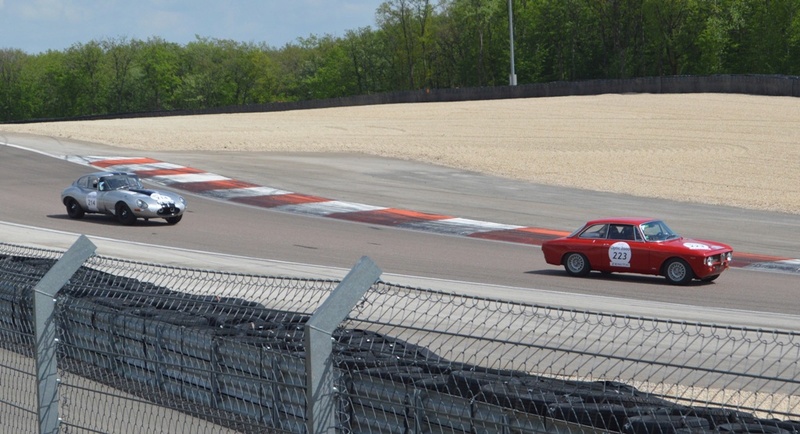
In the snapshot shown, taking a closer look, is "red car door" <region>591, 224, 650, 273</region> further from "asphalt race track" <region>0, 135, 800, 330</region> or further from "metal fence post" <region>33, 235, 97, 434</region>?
"metal fence post" <region>33, 235, 97, 434</region>

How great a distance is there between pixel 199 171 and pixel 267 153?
20.6 ft

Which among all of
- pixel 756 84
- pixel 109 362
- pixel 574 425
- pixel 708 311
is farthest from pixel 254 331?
pixel 756 84

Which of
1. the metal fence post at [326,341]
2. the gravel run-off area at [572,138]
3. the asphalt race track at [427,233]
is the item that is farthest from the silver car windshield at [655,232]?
the metal fence post at [326,341]

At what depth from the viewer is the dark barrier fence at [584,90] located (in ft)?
178

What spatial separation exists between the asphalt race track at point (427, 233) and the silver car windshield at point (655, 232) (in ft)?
2.60

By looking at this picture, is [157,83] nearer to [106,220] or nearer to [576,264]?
[106,220]

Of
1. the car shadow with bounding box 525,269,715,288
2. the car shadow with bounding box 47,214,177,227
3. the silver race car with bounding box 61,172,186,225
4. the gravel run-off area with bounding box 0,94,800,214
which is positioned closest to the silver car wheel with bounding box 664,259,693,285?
the car shadow with bounding box 525,269,715,288

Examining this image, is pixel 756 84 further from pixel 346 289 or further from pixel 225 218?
pixel 346 289

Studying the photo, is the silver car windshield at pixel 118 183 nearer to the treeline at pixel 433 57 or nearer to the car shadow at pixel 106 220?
the car shadow at pixel 106 220

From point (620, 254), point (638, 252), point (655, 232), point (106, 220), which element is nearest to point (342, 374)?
point (638, 252)

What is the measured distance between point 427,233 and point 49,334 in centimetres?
1731

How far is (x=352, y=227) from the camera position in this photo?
22484 millimetres

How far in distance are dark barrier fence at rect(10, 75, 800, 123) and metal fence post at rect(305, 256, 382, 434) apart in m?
52.6

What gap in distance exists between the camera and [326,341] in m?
3.49
